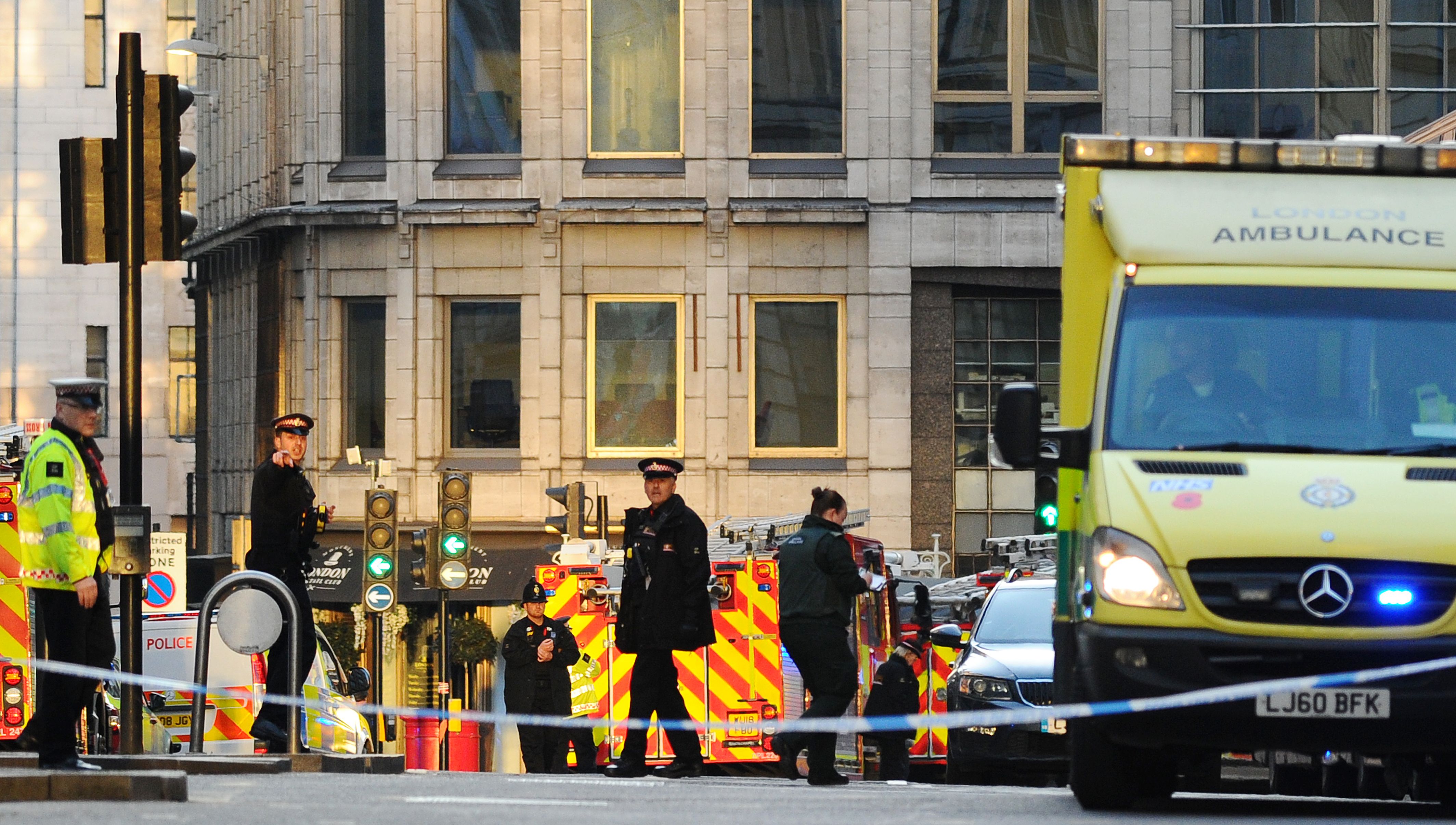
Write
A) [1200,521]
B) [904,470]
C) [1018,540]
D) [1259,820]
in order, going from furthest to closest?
[904,470], [1018,540], [1259,820], [1200,521]

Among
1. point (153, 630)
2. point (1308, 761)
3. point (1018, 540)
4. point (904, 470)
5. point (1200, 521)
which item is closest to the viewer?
point (1200, 521)

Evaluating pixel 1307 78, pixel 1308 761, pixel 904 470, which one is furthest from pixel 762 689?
pixel 1307 78

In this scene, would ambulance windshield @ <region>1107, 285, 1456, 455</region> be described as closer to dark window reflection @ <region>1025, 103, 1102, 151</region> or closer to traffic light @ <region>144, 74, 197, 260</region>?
traffic light @ <region>144, 74, 197, 260</region>

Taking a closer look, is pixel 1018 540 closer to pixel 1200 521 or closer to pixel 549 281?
pixel 549 281

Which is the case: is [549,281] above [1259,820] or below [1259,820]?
above

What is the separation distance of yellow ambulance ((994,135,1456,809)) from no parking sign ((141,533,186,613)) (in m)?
12.7

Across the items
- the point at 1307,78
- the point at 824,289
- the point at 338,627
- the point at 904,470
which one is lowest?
the point at 338,627

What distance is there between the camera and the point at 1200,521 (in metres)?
9.53

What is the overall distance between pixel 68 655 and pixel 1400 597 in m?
5.68

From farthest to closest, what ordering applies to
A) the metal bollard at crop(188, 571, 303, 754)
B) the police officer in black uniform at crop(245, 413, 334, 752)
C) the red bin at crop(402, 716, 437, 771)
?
1. the red bin at crop(402, 716, 437, 771)
2. the police officer in black uniform at crop(245, 413, 334, 752)
3. the metal bollard at crop(188, 571, 303, 754)

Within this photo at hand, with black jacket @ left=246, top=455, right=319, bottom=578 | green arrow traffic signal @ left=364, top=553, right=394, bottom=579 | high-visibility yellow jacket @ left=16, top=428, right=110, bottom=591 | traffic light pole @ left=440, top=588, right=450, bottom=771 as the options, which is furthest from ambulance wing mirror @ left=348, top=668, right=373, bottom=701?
green arrow traffic signal @ left=364, top=553, right=394, bottom=579

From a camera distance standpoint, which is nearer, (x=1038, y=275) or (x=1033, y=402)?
(x=1033, y=402)

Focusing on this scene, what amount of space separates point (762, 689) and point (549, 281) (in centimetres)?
1150

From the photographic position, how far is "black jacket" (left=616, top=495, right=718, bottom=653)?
14031 mm
